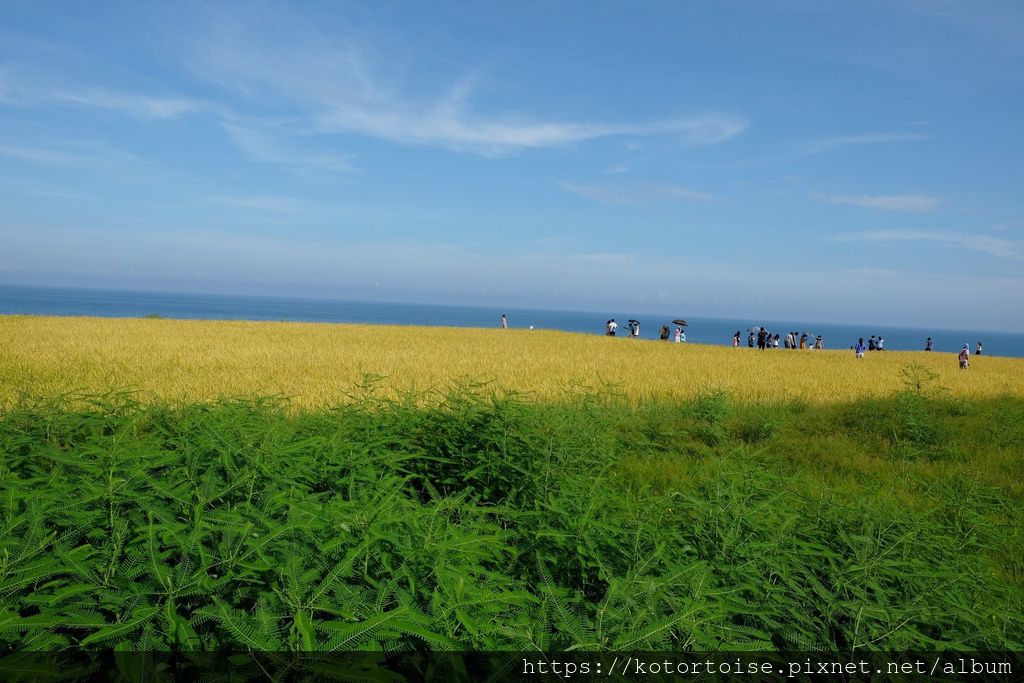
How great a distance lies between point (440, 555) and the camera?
306 centimetres

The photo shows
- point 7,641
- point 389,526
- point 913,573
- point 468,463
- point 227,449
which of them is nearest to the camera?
point 7,641

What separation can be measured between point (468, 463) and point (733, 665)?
4.26m

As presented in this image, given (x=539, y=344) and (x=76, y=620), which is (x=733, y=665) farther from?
(x=539, y=344)

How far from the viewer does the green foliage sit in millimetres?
2609

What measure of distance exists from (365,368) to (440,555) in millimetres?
20718

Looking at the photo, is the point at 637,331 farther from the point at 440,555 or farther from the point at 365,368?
the point at 440,555

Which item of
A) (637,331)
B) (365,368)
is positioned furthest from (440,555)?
(637,331)

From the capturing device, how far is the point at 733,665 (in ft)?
9.68

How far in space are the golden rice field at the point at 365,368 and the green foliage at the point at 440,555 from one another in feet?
18.0

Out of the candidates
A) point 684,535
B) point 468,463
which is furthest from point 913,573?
point 468,463

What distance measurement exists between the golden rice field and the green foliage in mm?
5501

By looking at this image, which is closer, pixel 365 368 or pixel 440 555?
pixel 440 555

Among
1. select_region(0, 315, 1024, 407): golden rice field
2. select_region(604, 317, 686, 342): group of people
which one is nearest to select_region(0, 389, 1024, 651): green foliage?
select_region(0, 315, 1024, 407): golden rice field

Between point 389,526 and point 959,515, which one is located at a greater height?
point 389,526
